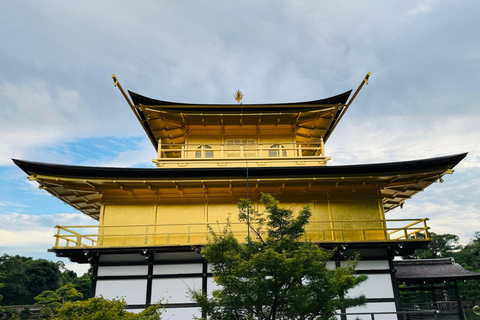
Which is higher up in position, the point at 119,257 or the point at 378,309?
the point at 119,257

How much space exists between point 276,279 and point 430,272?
11.6 meters

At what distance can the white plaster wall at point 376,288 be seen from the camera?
43.1ft

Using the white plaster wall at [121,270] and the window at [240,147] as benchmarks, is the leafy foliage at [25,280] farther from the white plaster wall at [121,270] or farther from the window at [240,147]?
the window at [240,147]

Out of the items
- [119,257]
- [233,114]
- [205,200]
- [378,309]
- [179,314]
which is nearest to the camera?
[179,314]

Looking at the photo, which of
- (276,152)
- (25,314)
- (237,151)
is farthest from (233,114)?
(25,314)

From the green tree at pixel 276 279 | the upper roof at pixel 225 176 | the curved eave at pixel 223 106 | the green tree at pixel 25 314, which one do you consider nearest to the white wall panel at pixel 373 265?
the upper roof at pixel 225 176

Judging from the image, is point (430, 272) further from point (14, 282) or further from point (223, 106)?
point (14, 282)

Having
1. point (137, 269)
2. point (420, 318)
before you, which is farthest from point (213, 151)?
point (420, 318)

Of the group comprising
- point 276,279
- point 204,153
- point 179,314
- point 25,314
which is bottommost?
point 25,314

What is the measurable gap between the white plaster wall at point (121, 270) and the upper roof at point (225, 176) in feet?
11.0

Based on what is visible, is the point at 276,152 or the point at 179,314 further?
the point at 276,152

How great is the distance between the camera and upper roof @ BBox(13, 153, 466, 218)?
44.4ft

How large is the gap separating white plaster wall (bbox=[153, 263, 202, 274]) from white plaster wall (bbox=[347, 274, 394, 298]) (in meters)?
6.28

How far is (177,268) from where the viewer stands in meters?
13.4
